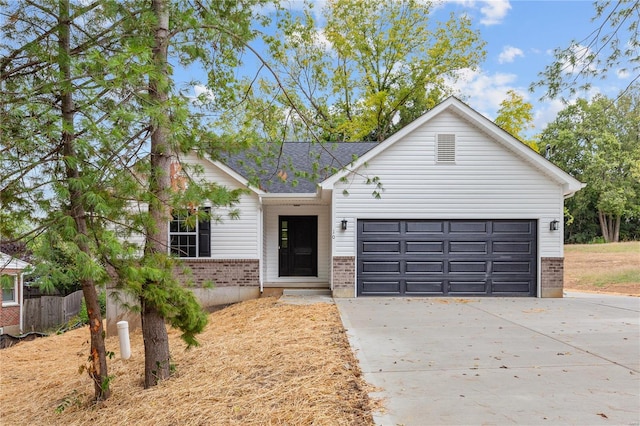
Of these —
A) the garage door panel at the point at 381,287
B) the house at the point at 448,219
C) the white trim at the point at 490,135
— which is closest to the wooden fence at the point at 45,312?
the house at the point at 448,219

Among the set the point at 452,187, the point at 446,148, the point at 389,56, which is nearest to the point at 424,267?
the point at 452,187

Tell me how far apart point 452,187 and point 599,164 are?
33.7 m

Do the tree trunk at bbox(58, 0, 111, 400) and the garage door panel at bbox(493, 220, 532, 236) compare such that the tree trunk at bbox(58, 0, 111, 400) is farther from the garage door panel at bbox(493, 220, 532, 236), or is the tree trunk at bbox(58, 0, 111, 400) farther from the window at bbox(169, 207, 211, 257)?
the garage door panel at bbox(493, 220, 532, 236)

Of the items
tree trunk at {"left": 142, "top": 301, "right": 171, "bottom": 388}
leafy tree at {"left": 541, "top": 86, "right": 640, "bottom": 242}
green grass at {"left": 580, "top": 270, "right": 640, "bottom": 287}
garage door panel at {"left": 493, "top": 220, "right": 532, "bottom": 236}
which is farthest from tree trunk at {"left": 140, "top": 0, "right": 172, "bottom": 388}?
leafy tree at {"left": 541, "top": 86, "right": 640, "bottom": 242}

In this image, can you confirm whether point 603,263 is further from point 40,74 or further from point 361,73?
point 40,74

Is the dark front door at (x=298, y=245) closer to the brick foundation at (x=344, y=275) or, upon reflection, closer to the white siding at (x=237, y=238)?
the white siding at (x=237, y=238)

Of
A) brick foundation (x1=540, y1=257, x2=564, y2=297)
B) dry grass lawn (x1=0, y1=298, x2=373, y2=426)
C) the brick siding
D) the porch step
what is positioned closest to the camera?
dry grass lawn (x1=0, y1=298, x2=373, y2=426)

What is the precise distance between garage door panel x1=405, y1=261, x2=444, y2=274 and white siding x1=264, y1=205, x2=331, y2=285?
2775 mm

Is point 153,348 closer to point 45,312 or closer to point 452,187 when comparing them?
point 452,187

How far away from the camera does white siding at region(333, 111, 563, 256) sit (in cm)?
1097

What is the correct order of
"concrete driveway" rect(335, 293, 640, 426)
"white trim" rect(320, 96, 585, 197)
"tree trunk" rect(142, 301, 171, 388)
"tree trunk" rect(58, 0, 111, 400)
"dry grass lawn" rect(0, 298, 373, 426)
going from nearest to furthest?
"concrete driveway" rect(335, 293, 640, 426) → "dry grass lawn" rect(0, 298, 373, 426) → "tree trunk" rect(58, 0, 111, 400) → "tree trunk" rect(142, 301, 171, 388) → "white trim" rect(320, 96, 585, 197)

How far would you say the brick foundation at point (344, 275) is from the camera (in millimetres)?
10945

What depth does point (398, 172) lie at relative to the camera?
434 inches

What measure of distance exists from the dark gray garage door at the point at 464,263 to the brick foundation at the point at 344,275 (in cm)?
23
